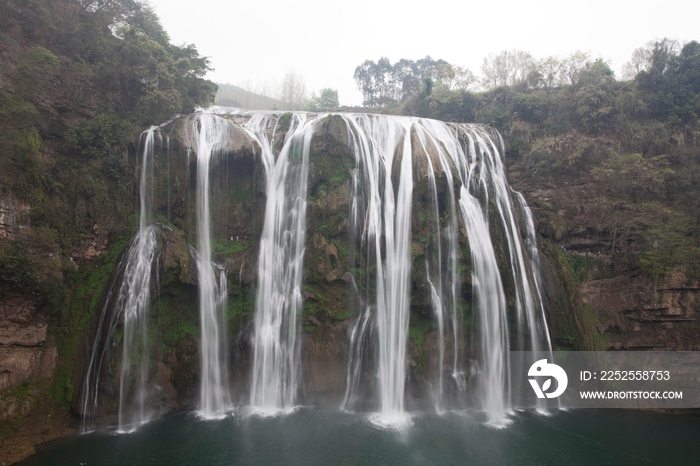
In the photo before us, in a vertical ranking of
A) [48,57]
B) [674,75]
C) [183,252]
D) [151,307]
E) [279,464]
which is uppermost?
[674,75]

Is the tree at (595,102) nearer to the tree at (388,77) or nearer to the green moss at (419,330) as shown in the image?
→ the green moss at (419,330)

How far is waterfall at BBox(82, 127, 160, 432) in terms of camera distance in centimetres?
1205

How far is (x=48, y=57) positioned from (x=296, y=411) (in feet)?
50.9

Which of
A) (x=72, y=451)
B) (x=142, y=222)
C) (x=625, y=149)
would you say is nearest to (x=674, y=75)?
(x=625, y=149)

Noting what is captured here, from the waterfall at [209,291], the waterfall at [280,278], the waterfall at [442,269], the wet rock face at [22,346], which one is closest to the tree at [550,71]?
the waterfall at [442,269]

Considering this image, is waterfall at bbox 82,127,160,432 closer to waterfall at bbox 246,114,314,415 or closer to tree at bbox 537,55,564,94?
waterfall at bbox 246,114,314,415

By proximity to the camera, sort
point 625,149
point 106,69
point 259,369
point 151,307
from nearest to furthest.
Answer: point 151,307 < point 259,369 < point 106,69 < point 625,149

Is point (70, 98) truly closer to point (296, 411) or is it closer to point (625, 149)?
point (296, 411)

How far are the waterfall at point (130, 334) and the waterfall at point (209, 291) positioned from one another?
172 centimetres

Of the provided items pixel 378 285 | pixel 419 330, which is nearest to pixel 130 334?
pixel 378 285

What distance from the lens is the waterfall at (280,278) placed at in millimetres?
13977

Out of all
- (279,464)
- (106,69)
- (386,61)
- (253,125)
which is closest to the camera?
(279,464)

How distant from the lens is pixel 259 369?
552 inches

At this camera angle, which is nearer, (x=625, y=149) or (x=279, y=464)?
(x=279, y=464)
